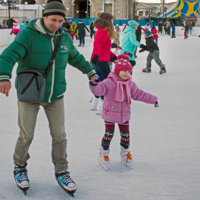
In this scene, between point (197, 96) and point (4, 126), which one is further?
point (197, 96)

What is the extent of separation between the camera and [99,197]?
2.32m

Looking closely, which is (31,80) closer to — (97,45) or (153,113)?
(97,45)

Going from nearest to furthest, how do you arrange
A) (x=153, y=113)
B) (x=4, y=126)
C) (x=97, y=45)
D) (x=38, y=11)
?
(x=4, y=126) < (x=97, y=45) < (x=153, y=113) < (x=38, y=11)

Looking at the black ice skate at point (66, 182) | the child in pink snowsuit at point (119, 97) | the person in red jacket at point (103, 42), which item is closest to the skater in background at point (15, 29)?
the person in red jacket at point (103, 42)

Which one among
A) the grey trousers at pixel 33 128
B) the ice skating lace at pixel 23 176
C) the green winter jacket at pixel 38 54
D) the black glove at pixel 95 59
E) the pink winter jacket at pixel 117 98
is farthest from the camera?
the black glove at pixel 95 59

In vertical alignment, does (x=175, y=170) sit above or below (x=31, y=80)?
below

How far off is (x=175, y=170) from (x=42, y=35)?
1.58 meters

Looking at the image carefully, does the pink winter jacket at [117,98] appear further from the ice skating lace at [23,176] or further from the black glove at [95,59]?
the black glove at [95,59]

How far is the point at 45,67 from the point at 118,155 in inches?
51.8

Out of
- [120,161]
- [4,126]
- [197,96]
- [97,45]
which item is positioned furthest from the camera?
[197,96]

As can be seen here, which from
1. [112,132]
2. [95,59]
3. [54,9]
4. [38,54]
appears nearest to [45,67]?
[38,54]

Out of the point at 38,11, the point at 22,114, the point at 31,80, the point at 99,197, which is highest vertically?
the point at 38,11

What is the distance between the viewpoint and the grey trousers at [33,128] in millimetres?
2287

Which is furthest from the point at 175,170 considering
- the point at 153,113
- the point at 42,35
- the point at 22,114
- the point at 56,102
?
the point at 153,113
